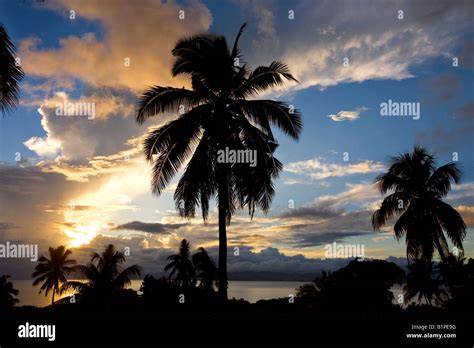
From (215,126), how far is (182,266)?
3670 centimetres

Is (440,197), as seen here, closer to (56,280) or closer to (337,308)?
(337,308)

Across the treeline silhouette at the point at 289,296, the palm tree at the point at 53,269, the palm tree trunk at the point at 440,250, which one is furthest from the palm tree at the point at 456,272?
the palm tree at the point at 53,269

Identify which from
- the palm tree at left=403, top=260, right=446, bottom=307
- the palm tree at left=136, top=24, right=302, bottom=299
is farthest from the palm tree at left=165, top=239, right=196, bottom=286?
the palm tree at left=136, top=24, right=302, bottom=299

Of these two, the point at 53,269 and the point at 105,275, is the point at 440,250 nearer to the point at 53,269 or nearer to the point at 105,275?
the point at 105,275

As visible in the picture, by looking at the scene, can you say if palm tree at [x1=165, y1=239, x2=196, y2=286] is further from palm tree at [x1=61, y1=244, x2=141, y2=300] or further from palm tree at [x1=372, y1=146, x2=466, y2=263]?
palm tree at [x1=372, y1=146, x2=466, y2=263]

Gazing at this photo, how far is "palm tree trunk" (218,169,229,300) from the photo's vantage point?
48.3ft

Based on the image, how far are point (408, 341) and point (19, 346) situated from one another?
379 inches

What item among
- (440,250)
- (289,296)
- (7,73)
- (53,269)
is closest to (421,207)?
(440,250)

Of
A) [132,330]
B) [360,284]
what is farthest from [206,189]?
[360,284]

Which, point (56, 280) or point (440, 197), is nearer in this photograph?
point (440, 197)

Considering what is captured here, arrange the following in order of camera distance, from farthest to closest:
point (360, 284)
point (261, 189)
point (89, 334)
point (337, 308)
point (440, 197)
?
point (440, 197)
point (360, 284)
point (337, 308)
point (261, 189)
point (89, 334)

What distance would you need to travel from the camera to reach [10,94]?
38.1ft

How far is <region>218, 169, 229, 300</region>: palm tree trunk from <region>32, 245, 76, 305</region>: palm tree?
1843 inches

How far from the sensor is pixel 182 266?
49281 millimetres
